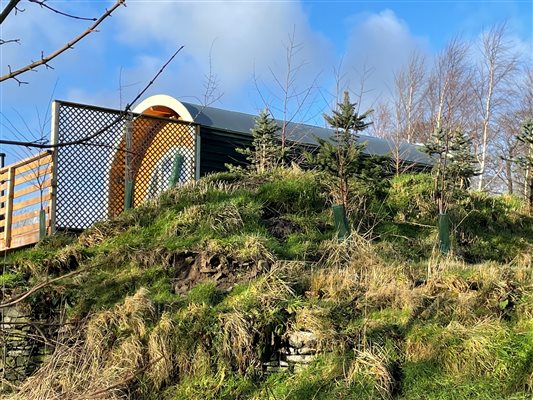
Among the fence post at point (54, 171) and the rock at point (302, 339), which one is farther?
the fence post at point (54, 171)

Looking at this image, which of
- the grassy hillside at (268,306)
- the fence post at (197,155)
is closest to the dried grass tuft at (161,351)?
the grassy hillside at (268,306)

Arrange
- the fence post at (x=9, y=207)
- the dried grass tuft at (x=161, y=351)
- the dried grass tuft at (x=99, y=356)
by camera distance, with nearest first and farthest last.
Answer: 1. the dried grass tuft at (x=99, y=356)
2. the dried grass tuft at (x=161, y=351)
3. the fence post at (x=9, y=207)

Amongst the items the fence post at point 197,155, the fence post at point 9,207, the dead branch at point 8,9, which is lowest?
the fence post at point 9,207

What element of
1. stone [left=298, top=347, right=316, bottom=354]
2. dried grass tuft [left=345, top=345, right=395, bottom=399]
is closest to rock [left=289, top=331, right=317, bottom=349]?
stone [left=298, top=347, right=316, bottom=354]

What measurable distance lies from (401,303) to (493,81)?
1853 cm

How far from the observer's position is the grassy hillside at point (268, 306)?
495 centimetres

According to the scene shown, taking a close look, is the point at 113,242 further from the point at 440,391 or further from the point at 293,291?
the point at 440,391

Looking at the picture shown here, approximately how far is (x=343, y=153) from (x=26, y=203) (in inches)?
204

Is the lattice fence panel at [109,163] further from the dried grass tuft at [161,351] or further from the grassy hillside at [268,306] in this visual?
the dried grass tuft at [161,351]

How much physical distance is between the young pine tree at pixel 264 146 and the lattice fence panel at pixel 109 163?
3.40 ft

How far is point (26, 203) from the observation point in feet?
34.5

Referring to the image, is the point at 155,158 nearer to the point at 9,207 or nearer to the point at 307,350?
the point at 9,207

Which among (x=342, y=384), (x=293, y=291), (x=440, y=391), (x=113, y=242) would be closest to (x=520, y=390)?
(x=440, y=391)

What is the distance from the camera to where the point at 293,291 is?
6.11 m
